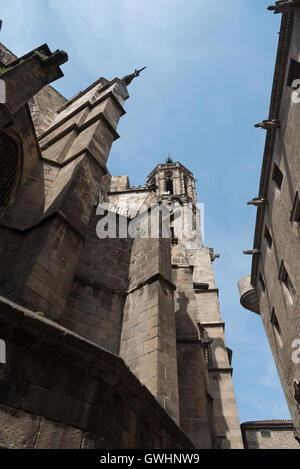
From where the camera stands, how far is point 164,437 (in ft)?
12.7

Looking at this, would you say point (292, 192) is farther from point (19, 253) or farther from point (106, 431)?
point (106, 431)

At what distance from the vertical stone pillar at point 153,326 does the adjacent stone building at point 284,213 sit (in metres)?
4.30

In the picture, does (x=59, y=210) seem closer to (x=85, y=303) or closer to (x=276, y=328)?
(x=85, y=303)

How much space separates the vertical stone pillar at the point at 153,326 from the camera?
503 cm

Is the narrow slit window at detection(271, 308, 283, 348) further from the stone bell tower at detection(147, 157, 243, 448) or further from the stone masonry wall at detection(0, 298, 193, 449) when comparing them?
the stone masonry wall at detection(0, 298, 193, 449)

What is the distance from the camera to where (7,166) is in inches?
291

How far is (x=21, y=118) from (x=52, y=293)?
4.92 metres

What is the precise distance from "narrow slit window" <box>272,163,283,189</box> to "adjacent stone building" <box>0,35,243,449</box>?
4.12 metres

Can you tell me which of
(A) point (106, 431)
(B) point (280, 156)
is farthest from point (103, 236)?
(B) point (280, 156)

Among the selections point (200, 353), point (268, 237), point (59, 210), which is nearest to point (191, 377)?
point (200, 353)

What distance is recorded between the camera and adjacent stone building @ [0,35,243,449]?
2508 millimetres

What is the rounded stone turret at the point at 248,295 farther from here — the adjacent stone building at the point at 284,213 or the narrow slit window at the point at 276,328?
the narrow slit window at the point at 276,328

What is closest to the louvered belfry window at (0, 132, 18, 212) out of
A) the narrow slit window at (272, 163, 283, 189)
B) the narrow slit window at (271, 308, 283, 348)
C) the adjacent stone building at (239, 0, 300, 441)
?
the adjacent stone building at (239, 0, 300, 441)

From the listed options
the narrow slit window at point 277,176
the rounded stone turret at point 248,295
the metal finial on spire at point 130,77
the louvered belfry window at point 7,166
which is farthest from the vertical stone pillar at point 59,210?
the rounded stone turret at point 248,295
